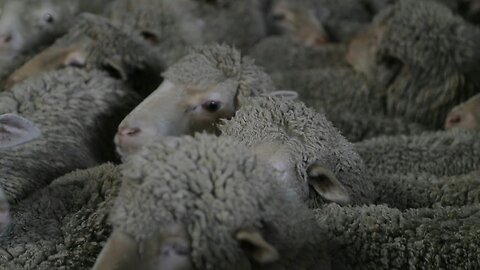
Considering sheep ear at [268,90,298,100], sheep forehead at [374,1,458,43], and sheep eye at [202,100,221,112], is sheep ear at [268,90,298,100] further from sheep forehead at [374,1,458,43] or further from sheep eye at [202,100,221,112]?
sheep forehead at [374,1,458,43]

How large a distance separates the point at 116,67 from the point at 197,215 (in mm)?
1927

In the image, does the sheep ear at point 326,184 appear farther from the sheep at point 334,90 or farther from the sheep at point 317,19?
the sheep at point 317,19

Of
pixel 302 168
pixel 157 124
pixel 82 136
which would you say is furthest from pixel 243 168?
pixel 82 136

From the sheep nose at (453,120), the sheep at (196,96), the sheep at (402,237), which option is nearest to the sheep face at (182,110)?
the sheep at (196,96)

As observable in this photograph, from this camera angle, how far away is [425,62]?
4.64 m

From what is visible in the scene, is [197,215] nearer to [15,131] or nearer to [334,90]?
[15,131]

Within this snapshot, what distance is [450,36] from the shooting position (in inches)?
182

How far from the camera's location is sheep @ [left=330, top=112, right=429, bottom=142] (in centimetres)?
432

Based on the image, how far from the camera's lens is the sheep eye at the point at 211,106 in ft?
11.4

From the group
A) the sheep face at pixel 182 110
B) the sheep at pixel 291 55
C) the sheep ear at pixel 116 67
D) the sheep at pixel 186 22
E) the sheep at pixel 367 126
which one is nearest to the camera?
the sheep face at pixel 182 110

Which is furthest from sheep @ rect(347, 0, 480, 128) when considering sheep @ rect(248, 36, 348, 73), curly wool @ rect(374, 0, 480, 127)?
sheep @ rect(248, 36, 348, 73)

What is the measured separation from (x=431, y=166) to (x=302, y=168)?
1067 mm

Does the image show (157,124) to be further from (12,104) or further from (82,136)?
(12,104)

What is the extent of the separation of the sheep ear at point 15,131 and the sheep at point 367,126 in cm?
179
